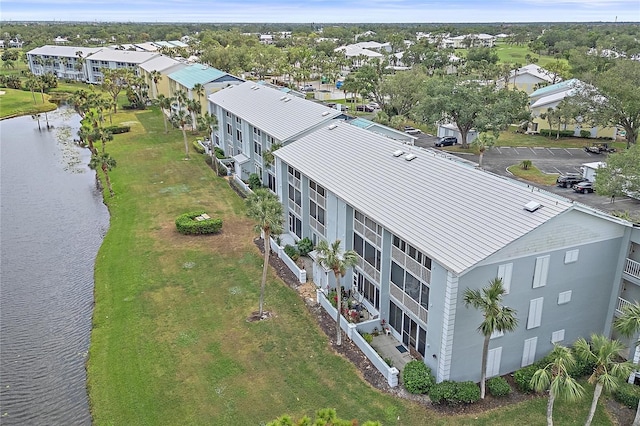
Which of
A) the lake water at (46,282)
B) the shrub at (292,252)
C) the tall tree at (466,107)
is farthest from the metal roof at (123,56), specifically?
the shrub at (292,252)

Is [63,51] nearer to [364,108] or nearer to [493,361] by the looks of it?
[364,108]

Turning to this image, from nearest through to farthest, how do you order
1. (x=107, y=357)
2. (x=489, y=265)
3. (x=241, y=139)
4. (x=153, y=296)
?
(x=489, y=265)
(x=107, y=357)
(x=153, y=296)
(x=241, y=139)

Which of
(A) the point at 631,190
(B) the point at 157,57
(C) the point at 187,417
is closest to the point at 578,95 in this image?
(A) the point at 631,190

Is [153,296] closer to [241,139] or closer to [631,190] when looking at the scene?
[241,139]

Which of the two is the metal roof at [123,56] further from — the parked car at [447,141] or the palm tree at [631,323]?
the palm tree at [631,323]

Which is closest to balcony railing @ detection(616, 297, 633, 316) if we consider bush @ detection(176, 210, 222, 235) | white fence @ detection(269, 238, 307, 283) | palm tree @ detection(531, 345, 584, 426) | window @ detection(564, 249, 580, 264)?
window @ detection(564, 249, 580, 264)

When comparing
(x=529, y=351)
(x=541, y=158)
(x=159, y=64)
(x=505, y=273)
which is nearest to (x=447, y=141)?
(x=541, y=158)
